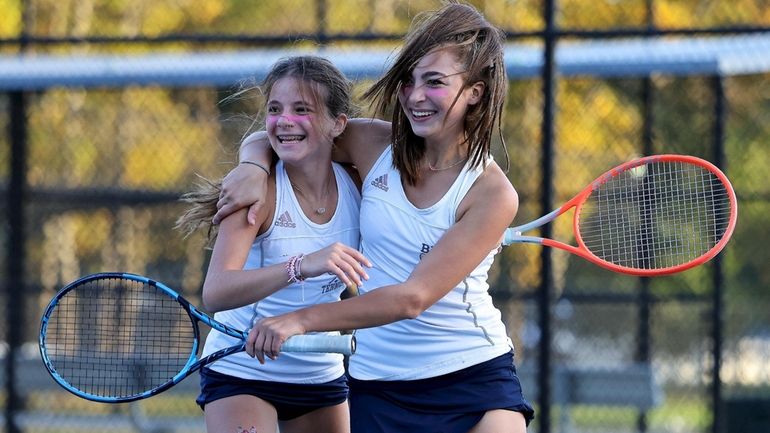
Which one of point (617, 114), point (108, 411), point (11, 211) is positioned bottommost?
point (108, 411)

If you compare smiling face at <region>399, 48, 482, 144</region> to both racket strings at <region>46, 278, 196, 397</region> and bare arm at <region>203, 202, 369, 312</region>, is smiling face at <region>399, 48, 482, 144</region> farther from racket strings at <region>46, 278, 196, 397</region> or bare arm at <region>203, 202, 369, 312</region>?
racket strings at <region>46, 278, 196, 397</region>

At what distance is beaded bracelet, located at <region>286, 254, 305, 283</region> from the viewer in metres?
3.21

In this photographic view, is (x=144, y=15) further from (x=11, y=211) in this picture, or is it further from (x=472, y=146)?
(x=472, y=146)

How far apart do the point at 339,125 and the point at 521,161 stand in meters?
5.79

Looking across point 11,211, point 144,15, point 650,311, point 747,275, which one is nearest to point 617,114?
point 747,275

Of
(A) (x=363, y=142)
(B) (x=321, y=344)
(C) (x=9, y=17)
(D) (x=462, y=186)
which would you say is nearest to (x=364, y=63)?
(A) (x=363, y=142)

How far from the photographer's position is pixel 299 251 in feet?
11.5

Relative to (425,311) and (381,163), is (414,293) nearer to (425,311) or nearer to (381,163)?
(425,311)

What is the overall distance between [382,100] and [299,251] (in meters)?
0.48

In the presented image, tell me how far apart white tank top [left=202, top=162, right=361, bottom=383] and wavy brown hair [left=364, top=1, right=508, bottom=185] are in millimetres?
283

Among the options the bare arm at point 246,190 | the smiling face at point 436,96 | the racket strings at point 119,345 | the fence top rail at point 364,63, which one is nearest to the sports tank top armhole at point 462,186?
the smiling face at point 436,96

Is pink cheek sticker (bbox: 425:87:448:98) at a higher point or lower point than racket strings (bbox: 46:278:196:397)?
higher

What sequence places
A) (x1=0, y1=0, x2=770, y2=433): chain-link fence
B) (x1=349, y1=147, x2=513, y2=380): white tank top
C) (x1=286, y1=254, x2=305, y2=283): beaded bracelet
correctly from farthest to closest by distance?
1. (x1=0, y1=0, x2=770, y2=433): chain-link fence
2. (x1=349, y1=147, x2=513, y2=380): white tank top
3. (x1=286, y1=254, x2=305, y2=283): beaded bracelet

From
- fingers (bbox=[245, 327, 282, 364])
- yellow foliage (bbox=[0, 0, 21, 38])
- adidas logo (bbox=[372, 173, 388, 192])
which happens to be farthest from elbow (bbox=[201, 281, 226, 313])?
yellow foliage (bbox=[0, 0, 21, 38])
